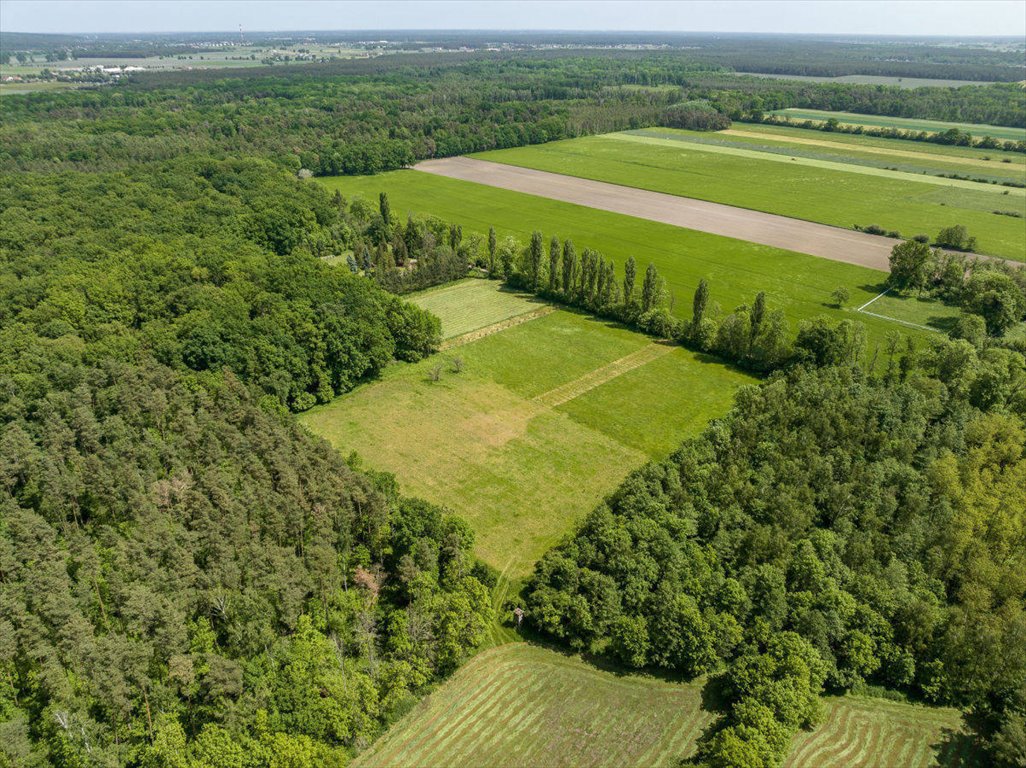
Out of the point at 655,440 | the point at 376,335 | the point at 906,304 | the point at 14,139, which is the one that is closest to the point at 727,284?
the point at 906,304

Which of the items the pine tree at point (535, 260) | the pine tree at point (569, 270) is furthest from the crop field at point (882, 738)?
the pine tree at point (535, 260)

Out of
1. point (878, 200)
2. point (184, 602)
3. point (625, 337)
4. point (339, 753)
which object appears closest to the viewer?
point (339, 753)

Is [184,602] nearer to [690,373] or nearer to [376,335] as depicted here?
[376,335]

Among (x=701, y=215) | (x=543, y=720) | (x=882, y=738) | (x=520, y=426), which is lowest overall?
(x=882, y=738)

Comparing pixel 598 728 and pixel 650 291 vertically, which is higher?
pixel 650 291

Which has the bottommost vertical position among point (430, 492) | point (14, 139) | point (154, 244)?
point (430, 492)

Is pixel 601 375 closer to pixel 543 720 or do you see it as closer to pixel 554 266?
pixel 554 266

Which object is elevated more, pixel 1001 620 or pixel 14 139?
pixel 14 139

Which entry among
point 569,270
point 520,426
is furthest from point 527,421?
point 569,270
